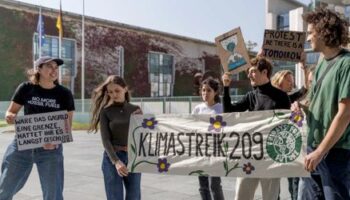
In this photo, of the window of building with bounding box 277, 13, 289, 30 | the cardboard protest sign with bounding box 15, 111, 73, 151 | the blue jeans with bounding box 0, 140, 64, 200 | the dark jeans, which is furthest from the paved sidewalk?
the window of building with bounding box 277, 13, 289, 30

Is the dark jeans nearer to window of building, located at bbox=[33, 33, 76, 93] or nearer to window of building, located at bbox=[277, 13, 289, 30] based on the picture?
window of building, located at bbox=[33, 33, 76, 93]

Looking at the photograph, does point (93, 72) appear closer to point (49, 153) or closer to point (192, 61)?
point (192, 61)

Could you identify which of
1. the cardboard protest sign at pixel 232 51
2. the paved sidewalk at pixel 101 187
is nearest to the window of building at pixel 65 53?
the paved sidewalk at pixel 101 187

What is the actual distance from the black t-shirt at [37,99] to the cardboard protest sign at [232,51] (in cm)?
185

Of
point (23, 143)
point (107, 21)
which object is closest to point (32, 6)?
point (107, 21)

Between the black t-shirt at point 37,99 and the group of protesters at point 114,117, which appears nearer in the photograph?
the group of protesters at point 114,117

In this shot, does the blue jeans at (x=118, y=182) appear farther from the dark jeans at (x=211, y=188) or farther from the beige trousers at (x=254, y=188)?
the beige trousers at (x=254, y=188)

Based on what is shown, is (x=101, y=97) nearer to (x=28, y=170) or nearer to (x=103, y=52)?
(x=28, y=170)

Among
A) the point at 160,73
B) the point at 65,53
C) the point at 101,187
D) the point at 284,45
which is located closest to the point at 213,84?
the point at 284,45

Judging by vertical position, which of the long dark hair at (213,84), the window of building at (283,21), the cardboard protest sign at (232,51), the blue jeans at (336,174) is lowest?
the blue jeans at (336,174)

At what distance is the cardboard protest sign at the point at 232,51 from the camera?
4676 millimetres

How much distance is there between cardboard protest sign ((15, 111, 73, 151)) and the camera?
15.5 ft

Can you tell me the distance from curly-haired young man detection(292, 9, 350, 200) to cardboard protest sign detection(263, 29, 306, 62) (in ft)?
4.85

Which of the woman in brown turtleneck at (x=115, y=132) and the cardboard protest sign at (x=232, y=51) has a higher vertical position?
the cardboard protest sign at (x=232, y=51)
